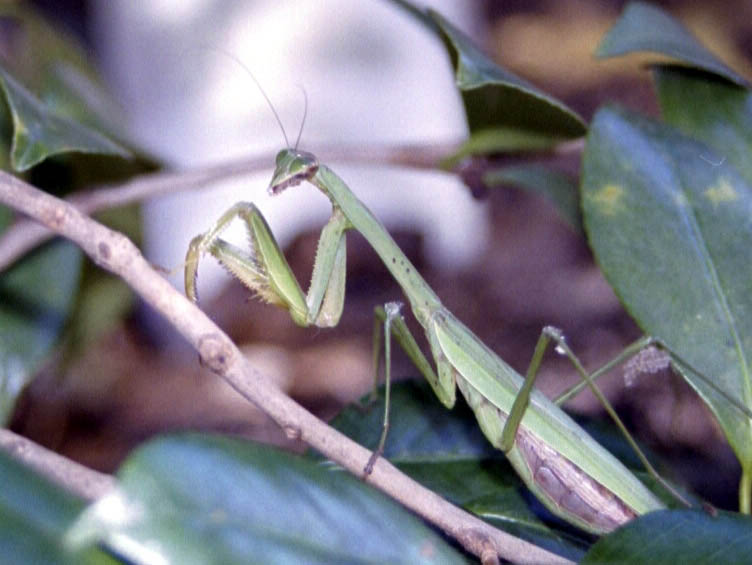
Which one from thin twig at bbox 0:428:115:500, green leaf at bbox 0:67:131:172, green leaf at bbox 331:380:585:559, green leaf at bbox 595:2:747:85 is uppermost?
green leaf at bbox 595:2:747:85

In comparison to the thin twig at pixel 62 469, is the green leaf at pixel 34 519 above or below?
above

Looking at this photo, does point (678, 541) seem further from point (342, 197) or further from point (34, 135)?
point (34, 135)

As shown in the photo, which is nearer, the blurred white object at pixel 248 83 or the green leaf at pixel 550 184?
the green leaf at pixel 550 184

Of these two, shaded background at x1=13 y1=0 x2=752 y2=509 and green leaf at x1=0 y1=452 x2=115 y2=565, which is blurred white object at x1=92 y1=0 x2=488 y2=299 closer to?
shaded background at x1=13 y1=0 x2=752 y2=509

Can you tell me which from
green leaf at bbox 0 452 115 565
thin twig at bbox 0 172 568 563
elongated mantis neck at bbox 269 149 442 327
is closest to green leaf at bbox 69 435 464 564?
green leaf at bbox 0 452 115 565

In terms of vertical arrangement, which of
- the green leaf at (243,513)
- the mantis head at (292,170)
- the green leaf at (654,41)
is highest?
the green leaf at (654,41)

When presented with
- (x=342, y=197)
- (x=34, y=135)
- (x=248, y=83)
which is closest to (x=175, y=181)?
(x=34, y=135)

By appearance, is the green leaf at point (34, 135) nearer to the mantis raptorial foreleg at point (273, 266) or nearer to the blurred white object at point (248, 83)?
the mantis raptorial foreleg at point (273, 266)

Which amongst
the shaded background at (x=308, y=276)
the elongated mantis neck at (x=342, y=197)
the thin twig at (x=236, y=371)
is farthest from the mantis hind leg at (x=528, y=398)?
the shaded background at (x=308, y=276)
